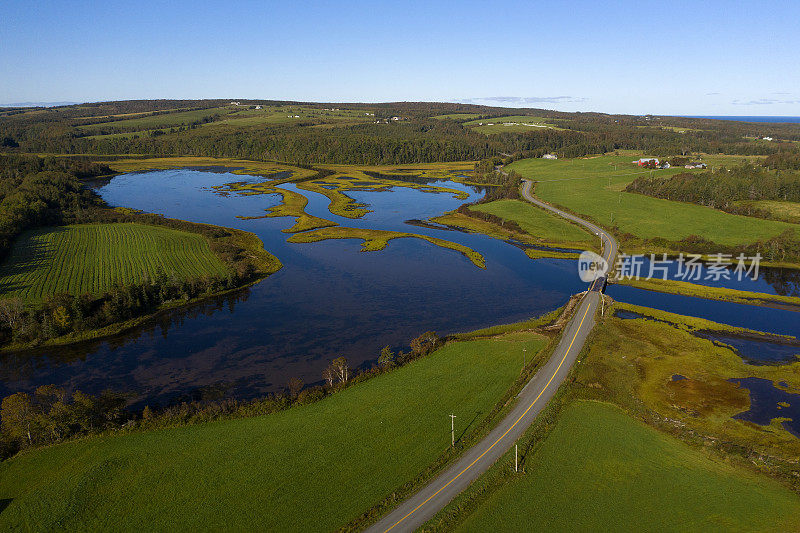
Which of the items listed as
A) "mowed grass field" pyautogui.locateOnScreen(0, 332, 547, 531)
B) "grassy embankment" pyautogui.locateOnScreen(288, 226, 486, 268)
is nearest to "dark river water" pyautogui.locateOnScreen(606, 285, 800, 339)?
"grassy embankment" pyautogui.locateOnScreen(288, 226, 486, 268)

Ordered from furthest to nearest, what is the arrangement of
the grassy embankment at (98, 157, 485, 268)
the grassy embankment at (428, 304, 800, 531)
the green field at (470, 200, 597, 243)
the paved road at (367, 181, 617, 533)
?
the green field at (470, 200, 597, 243) → the grassy embankment at (98, 157, 485, 268) → the grassy embankment at (428, 304, 800, 531) → the paved road at (367, 181, 617, 533)

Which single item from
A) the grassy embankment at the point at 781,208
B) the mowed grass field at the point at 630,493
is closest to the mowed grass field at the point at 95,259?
the mowed grass field at the point at 630,493

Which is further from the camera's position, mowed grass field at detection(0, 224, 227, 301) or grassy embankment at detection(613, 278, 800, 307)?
grassy embankment at detection(613, 278, 800, 307)

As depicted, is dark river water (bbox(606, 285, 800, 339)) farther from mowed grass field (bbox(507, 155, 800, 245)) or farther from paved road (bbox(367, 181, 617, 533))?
mowed grass field (bbox(507, 155, 800, 245))

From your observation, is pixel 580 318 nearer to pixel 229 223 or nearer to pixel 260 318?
pixel 260 318

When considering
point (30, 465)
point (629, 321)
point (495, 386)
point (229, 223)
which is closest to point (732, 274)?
point (629, 321)

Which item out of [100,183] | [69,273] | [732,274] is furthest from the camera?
[100,183]

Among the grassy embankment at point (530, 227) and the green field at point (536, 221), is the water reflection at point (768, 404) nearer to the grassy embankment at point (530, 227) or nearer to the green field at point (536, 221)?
the grassy embankment at point (530, 227)
